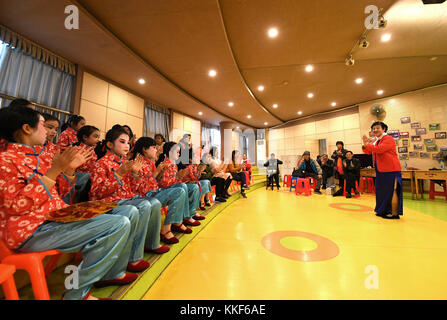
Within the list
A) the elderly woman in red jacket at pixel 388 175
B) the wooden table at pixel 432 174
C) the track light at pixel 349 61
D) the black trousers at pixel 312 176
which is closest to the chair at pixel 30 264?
the elderly woman in red jacket at pixel 388 175

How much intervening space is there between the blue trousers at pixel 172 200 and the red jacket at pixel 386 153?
306 centimetres

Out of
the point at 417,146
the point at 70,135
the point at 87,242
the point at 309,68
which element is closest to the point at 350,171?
the point at 309,68

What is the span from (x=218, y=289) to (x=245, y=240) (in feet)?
2.61

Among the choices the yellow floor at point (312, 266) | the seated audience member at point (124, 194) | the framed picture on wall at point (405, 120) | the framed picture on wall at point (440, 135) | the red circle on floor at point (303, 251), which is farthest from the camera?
the framed picture on wall at point (405, 120)

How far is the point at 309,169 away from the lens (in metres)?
5.38

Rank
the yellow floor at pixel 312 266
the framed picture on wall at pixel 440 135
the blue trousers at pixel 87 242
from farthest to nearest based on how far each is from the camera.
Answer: the framed picture on wall at pixel 440 135
the yellow floor at pixel 312 266
the blue trousers at pixel 87 242

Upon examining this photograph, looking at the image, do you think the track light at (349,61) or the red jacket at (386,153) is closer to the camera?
the red jacket at (386,153)

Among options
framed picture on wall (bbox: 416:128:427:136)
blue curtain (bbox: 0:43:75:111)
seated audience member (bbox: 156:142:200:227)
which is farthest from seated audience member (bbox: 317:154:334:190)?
blue curtain (bbox: 0:43:75:111)

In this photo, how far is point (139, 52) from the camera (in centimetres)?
363

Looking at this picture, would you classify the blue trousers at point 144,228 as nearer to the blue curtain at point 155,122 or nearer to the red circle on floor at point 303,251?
the red circle on floor at point 303,251

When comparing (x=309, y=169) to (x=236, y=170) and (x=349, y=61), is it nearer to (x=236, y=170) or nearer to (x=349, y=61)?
(x=236, y=170)

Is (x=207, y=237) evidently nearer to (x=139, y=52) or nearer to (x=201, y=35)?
(x=201, y=35)

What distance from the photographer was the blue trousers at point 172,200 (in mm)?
1641

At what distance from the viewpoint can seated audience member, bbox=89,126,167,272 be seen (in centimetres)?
117
